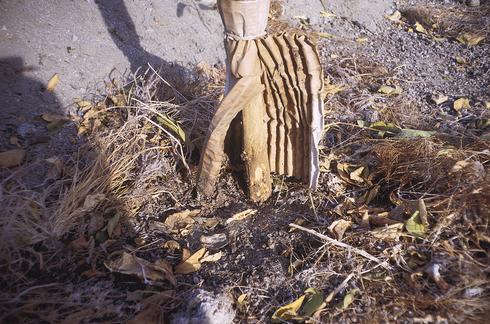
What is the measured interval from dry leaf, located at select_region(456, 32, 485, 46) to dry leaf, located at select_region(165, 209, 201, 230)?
263 cm

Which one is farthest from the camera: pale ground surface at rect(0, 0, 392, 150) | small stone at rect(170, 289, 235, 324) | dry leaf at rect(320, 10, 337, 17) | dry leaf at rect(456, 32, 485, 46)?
dry leaf at rect(320, 10, 337, 17)

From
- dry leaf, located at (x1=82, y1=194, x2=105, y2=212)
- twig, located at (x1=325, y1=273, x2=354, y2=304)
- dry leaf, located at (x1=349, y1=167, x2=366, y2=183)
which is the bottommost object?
twig, located at (x1=325, y1=273, x2=354, y2=304)

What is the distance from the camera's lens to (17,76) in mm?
1811

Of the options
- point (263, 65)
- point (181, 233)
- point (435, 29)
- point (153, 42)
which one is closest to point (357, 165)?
point (263, 65)

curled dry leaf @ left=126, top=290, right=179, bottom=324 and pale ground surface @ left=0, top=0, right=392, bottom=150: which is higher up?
pale ground surface @ left=0, top=0, right=392, bottom=150

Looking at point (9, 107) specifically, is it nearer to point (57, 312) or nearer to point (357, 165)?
point (57, 312)

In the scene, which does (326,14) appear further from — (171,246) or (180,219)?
(171,246)

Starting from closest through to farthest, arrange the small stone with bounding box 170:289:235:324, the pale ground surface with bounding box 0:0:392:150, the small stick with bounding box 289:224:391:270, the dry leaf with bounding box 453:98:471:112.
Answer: the small stone with bounding box 170:289:235:324
the small stick with bounding box 289:224:391:270
the pale ground surface with bounding box 0:0:392:150
the dry leaf with bounding box 453:98:471:112

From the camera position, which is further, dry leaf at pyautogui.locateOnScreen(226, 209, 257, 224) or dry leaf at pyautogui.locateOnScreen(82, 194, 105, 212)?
dry leaf at pyautogui.locateOnScreen(226, 209, 257, 224)

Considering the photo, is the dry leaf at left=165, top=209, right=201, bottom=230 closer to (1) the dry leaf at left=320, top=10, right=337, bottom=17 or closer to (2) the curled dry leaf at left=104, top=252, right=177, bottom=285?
(2) the curled dry leaf at left=104, top=252, right=177, bottom=285

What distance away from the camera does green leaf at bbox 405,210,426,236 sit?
1.20 metres

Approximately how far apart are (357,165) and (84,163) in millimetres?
1283

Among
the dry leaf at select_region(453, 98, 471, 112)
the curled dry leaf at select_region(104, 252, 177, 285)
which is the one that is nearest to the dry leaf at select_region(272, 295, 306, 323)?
the curled dry leaf at select_region(104, 252, 177, 285)

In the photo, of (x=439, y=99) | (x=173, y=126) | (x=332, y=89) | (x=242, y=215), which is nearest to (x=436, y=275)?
(x=242, y=215)
